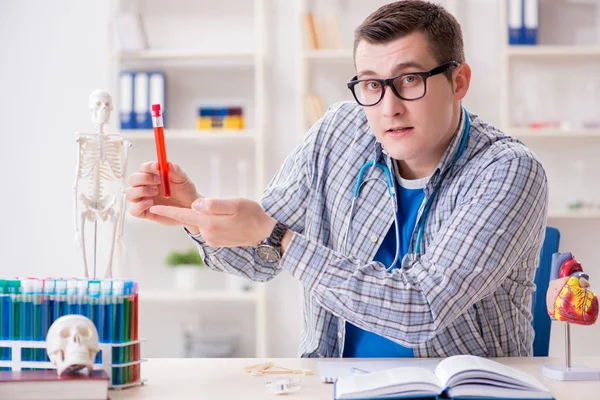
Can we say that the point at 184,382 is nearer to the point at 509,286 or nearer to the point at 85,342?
the point at 85,342

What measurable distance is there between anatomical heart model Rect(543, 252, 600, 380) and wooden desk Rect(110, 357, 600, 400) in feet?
0.08

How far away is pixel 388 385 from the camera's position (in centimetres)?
125

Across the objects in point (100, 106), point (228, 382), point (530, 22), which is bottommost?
point (228, 382)

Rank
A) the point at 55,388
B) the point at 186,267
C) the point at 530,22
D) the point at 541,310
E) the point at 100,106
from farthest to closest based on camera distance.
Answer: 1. the point at 186,267
2. the point at 530,22
3. the point at 541,310
4. the point at 100,106
5. the point at 55,388

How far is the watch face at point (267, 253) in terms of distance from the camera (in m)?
1.52

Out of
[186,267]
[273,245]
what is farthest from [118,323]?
[186,267]

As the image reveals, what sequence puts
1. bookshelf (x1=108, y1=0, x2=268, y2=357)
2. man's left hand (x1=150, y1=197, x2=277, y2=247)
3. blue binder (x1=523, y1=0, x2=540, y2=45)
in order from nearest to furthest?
man's left hand (x1=150, y1=197, x2=277, y2=247)
blue binder (x1=523, y1=0, x2=540, y2=45)
bookshelf (x1=108, y1=0, x2=268, y2=357)

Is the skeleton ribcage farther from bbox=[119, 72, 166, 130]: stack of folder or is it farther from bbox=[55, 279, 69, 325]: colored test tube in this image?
bbox=[119, 72, 166, 130]: stack of folder

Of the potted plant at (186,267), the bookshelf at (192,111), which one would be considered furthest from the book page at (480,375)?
the bookshelf at (192,111)

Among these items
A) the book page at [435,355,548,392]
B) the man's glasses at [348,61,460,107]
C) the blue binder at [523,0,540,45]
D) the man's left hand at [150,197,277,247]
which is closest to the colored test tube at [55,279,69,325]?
the man's left hand at [150,197,277,247]

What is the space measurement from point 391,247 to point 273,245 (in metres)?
0.42

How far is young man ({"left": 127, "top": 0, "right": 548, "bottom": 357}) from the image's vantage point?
153 cm

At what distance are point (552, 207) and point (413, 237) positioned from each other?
245 cm

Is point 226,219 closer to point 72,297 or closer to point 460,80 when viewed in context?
point 72,297
